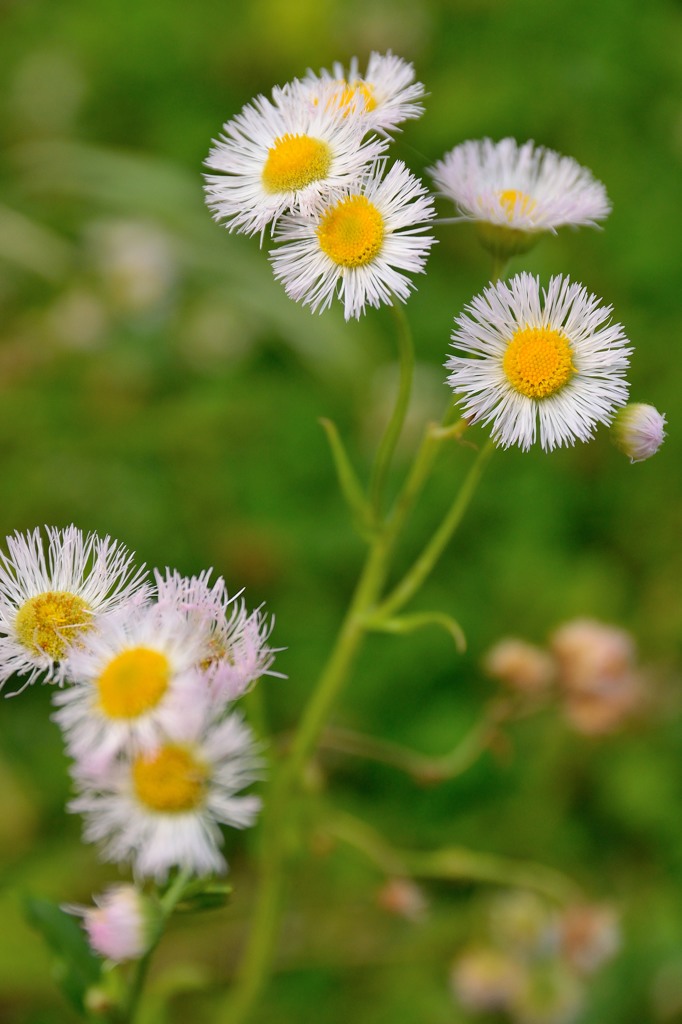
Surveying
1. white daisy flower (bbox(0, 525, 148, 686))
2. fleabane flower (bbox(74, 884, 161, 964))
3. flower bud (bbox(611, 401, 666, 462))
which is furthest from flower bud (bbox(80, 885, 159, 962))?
flower bud (bbox(611, 401, 666, 462))

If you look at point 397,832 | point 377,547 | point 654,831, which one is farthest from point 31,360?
point 654,831

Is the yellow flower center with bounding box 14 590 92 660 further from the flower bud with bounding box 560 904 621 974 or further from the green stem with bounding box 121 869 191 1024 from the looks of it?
the flower bud with bounding box 560 904 621 974

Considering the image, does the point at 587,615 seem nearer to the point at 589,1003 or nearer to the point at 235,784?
the point at 589,1003

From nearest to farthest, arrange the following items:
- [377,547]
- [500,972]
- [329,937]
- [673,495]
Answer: [377,547]
[500,972]
[329,937]
[673,495]

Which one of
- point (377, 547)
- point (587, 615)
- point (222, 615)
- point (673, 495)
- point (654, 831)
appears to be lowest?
point (222, 615)

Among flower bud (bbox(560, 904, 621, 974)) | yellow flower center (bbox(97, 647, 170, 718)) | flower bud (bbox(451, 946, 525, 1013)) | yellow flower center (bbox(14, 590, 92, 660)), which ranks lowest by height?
yellow flower center (bbox(97, 647, 170, 718))

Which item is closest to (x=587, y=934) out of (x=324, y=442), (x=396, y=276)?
(x=396, y=276)
